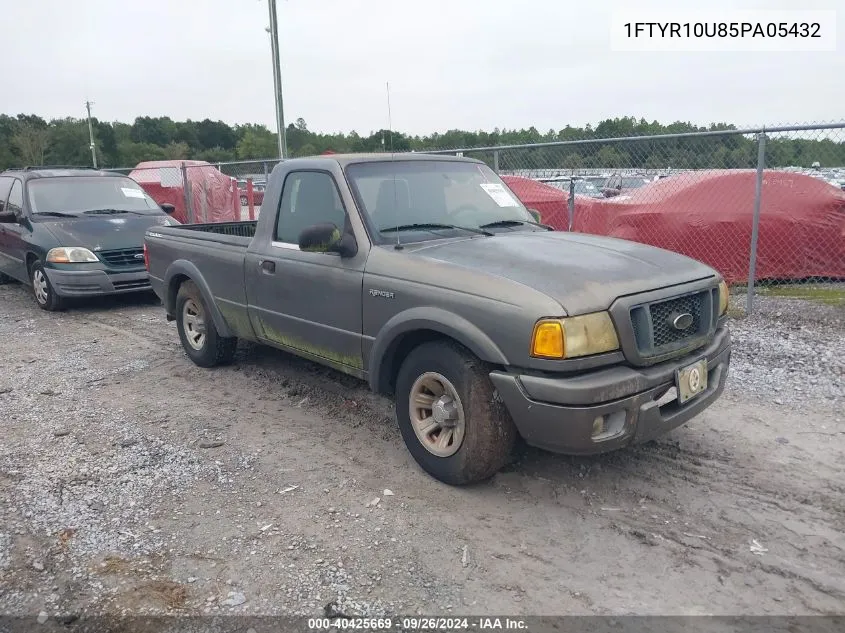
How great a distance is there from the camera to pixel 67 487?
3955 millimetres

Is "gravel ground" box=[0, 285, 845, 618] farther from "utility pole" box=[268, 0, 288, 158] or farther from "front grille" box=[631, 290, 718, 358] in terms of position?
"utility pole" box=[268, 0, 288, 158]

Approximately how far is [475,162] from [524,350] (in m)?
2.40

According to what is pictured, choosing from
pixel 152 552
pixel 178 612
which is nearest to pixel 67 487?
pixel 152 552

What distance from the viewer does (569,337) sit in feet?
10.4

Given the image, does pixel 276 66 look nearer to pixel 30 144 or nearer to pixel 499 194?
pixel 499 194

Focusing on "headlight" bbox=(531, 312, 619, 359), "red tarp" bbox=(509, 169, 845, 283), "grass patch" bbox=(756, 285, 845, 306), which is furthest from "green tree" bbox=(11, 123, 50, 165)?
"headlight" bbox=(531, 312, 619, 359)

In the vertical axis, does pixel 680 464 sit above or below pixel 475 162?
below

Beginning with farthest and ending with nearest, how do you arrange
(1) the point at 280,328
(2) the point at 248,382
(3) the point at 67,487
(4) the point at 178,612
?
(2) the point at 248,382, (1) the point at 280,328, (3) the point at 67,487, (4) the point at 178,612

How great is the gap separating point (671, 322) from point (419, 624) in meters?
1.95

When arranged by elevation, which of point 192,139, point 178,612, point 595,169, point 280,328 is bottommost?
point 178,612

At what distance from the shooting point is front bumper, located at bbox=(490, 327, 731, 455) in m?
3.18

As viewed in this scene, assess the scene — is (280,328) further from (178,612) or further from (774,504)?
(774,504)

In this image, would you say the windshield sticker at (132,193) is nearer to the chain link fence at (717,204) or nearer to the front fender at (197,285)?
the front fender at (197,285)

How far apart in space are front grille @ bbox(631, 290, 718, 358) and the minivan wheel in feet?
26.1
